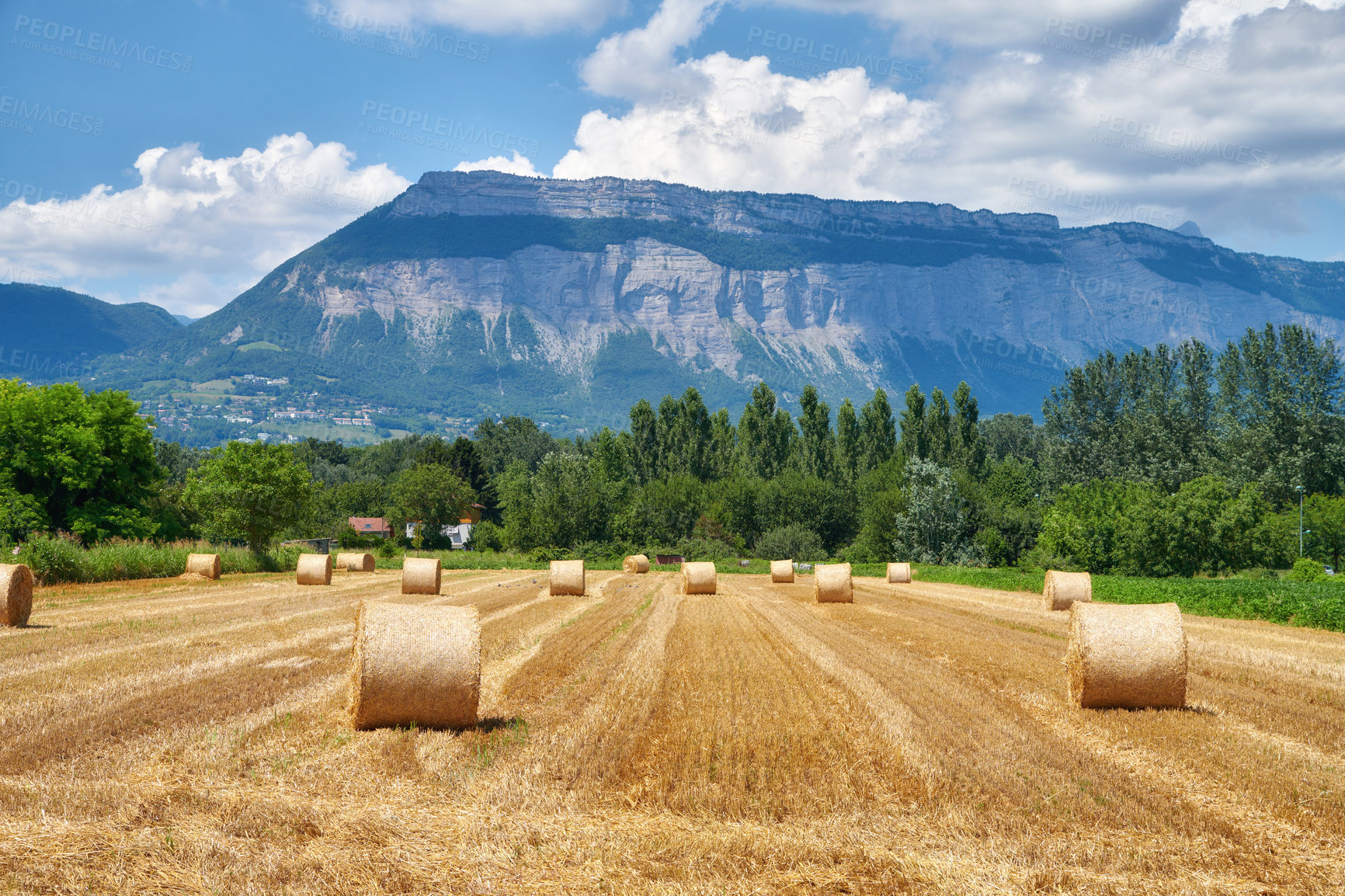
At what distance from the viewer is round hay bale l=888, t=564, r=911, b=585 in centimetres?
4581

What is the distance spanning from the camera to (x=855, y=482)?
86.2 meters

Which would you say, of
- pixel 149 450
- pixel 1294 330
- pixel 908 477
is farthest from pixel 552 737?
pixel 1294 330

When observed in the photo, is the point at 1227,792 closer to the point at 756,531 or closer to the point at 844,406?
the point at 756,531

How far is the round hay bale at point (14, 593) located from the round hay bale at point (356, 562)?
25935 mm

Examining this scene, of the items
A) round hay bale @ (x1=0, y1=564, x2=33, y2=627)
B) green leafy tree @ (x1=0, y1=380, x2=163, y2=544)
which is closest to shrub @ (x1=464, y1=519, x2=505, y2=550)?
green leafy tree @ (x1=0, y1=380, x2=163, y2=544)

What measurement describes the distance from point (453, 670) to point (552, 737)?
55.5 inches

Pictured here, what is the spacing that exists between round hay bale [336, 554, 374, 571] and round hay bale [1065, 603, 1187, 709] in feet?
126

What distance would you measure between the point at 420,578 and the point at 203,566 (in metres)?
9.63

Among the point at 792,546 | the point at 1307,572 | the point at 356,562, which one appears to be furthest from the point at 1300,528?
the point at 356,562

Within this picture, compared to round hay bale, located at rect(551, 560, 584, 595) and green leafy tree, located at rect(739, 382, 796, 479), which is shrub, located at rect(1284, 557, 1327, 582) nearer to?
round hay bale, located at rect(551, 560, 584, 595)

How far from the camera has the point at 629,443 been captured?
319 feet

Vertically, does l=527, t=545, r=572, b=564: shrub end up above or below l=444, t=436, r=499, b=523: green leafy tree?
below

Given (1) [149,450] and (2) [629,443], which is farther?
(2) [629,443]

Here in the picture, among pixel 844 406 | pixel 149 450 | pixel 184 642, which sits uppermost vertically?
pixel 844 406
